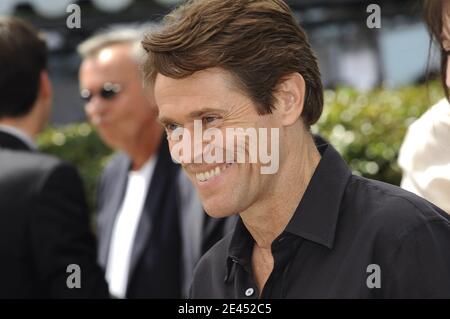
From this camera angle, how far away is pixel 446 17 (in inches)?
89.8

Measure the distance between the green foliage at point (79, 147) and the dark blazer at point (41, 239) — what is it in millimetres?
3562

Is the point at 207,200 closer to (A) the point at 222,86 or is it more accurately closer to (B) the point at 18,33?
(A) the point at 222,86

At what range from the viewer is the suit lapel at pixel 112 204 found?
4.40 m

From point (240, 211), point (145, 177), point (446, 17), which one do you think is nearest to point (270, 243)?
point (240, 211)

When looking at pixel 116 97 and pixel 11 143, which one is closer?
pixel 11 143

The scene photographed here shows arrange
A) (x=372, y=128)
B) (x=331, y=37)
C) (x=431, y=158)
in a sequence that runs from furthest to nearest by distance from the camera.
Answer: (x=331, y=37) < (x=372, y=128) < (x=431, y=158)

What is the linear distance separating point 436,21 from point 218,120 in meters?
0.73

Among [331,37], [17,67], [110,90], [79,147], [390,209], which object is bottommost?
[79,147]

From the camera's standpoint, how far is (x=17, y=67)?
3.71 metres

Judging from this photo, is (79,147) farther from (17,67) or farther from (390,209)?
(390,209)

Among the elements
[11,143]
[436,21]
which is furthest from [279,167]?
[11,143]

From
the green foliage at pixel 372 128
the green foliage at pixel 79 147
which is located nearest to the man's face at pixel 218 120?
the green foliage at pixel 372 128

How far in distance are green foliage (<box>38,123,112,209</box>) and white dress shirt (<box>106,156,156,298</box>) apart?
94.8 inches

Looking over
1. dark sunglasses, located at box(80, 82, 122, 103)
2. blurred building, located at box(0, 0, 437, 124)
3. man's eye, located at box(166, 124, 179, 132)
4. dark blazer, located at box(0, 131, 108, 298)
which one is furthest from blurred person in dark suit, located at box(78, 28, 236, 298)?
blurred building, located at box(0, 0, 437, 124)
